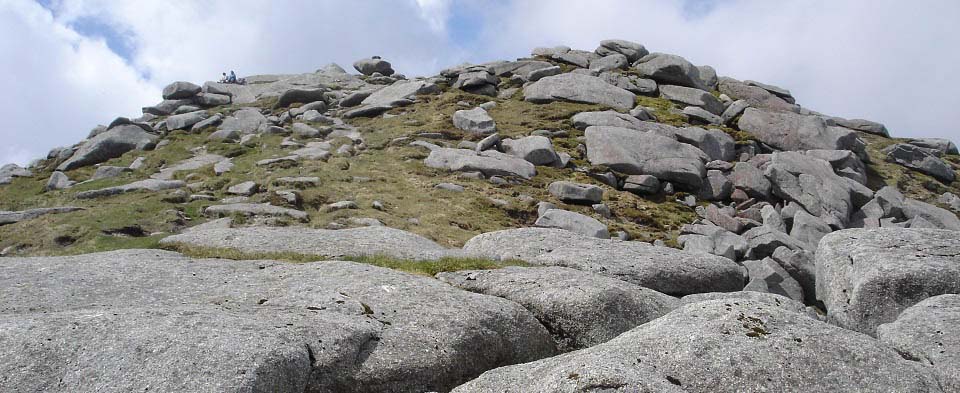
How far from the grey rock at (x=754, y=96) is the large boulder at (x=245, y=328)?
217 feet

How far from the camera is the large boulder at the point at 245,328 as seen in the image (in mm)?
14938

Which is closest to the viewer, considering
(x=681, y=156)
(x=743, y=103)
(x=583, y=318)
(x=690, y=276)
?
(x=583, y=318)

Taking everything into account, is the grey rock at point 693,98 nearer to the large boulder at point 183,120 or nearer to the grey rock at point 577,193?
the grey rock at point 577,193

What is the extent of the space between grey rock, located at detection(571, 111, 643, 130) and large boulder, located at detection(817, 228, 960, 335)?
38.0 m

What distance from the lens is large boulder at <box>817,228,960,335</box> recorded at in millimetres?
22312

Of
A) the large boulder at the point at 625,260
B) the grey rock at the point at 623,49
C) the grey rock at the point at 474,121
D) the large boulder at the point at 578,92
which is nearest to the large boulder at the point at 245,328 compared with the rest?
the large boulder at the point at 625,260

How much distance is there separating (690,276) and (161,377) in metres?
19.0

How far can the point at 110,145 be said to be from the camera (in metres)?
63.8

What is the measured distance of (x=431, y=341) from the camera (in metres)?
18.5

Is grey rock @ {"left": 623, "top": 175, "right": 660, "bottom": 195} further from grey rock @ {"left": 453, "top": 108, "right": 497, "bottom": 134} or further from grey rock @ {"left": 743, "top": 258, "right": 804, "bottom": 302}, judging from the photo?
grey rock @ {"left": 743, "top": 258, "right": 804, "bottom": 302}

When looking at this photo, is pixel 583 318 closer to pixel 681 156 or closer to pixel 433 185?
pixel 433 185

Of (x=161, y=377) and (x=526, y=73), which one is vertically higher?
(x=526, y=73)

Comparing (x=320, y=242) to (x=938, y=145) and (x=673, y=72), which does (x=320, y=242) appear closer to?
(x=673, y=72)

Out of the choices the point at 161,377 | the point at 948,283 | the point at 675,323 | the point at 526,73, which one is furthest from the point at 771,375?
the point at 526,73
